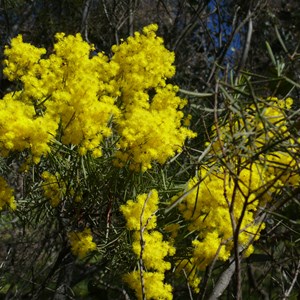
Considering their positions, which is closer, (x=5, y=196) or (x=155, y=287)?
(x=155, y=287)

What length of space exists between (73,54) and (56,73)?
0.09m

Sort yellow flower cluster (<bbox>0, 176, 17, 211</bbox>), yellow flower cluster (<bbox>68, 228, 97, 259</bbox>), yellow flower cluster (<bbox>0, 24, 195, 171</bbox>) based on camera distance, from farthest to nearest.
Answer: yellow flower cluster (<bbox>68, 228, 97, 259</bbox>) → yellow flower cluster (<bbox>0, 176, 17, 211</bbox>) → yellow flower cluster (<bbox>0, 24, 195, 171</bbox>)

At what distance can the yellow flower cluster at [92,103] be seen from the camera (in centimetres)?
178

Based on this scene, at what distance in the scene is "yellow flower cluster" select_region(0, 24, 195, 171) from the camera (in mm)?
1777

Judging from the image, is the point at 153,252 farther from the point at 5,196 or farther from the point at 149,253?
the point at 5,196

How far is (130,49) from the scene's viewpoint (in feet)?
7.14

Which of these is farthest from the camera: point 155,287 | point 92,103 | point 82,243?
point 82,243

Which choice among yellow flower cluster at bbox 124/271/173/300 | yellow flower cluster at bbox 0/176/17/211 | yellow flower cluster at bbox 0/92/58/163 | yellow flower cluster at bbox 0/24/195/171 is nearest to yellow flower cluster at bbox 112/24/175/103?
yellow flower cluster at bbox 0/24/195/171

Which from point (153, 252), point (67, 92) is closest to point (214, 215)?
point (153, 252)

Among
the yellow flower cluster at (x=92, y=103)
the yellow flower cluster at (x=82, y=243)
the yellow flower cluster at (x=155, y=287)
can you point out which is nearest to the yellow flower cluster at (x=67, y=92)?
the yellow flower cluster at (x=92, y=103)

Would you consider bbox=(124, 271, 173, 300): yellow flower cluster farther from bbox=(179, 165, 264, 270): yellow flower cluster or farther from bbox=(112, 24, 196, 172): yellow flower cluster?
bbox=(112, 24, 196, 172): yellow flower cluster

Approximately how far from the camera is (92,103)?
181 centimetres

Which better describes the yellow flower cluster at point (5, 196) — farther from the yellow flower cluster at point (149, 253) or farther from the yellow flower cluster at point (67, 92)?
the yellow flower cluster at point (149, 253)

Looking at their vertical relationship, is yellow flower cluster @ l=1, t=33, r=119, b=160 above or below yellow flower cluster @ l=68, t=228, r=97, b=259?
above
